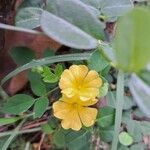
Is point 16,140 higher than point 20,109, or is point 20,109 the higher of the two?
point 20,109

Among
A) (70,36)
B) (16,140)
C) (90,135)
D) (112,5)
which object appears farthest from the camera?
(16,140)

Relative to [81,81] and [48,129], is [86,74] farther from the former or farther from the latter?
[48,129]

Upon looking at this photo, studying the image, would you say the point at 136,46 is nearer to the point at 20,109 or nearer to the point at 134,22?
the point at 134,22

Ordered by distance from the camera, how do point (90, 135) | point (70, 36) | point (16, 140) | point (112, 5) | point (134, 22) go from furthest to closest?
point (16, 140), point (90, 135), point (112, 5), point (70, 36), point (134, 22)

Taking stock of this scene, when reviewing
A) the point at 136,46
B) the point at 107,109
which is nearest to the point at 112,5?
the point at 107,109

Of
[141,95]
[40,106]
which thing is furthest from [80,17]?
[40,106]

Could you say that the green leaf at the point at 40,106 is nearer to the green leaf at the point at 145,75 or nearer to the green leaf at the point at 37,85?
the green leaf at the point at 37,85

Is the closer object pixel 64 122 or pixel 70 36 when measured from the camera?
pixel 70 36

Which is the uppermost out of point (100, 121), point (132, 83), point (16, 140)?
point (132, 83)
